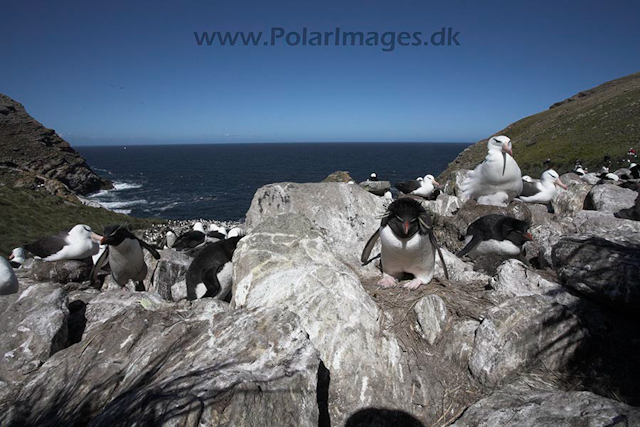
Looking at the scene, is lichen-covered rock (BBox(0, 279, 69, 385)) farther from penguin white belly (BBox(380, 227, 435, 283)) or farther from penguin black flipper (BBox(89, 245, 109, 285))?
penguin white belly (BBox(380, 227, 435, 283))

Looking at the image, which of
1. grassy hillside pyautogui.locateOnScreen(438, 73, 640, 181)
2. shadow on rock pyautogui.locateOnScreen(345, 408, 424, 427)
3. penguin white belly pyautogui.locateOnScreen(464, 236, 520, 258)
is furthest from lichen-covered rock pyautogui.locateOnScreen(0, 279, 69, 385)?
grassy hillside pyautogui.locateOnScreen(438, 73, 640, 181)

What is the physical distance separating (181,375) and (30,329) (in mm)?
2175

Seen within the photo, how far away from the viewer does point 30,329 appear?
10.9ft

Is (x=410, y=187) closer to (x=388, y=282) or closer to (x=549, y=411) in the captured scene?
(x=388, y=282)

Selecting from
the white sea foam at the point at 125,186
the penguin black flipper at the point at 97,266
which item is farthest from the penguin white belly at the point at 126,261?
the white sea foam at the point at 125,186

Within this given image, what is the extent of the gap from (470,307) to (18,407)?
4.20 meters

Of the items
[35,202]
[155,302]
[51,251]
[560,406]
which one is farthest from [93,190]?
[560,406]

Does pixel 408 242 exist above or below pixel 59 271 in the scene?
→ above

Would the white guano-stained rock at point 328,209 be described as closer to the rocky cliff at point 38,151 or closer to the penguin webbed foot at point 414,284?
the penguin webbed foot at point 414,284

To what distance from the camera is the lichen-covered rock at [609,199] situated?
7.45 meters

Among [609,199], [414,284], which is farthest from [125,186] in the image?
[609,199]

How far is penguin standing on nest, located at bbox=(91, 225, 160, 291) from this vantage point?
19.3 ft

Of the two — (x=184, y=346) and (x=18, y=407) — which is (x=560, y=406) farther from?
(x=18, y=407)

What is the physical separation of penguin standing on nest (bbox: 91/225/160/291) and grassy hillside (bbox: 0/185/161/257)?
14.1 m
